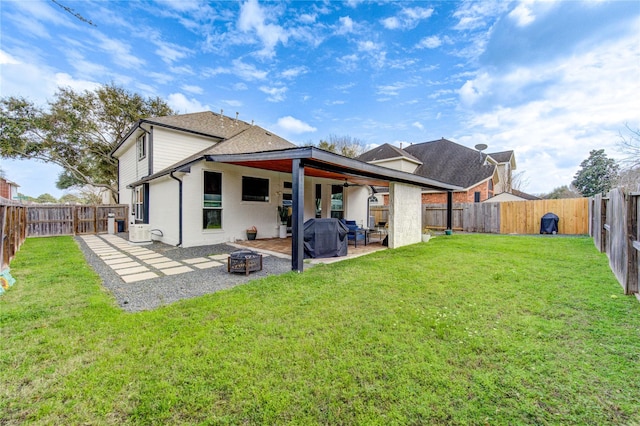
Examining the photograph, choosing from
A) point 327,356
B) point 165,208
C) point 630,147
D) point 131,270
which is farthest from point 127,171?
point 630,147

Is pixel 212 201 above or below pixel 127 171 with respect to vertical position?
below

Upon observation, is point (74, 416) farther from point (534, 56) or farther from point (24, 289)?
point (534, 56)

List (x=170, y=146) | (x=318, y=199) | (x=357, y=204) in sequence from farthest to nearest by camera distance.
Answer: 1. (x=357, y=204)
2. (x=318, y=199)
3. (x=170, y=146)

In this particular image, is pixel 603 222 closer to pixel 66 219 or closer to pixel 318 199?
pixel 318 199

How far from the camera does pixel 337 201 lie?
42.3 feet

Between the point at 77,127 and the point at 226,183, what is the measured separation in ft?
50.9

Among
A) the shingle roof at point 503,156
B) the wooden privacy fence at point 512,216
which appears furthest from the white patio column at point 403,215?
the shingle roof at point 503,156

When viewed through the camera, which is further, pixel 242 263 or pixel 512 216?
pixel 512 216

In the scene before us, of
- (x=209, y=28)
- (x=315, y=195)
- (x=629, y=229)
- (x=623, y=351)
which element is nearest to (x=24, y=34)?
(x=209, y=28)

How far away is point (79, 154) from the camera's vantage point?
1794 cm

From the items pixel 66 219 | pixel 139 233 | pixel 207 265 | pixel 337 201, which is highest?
pixel 337 201

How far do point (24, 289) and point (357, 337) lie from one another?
5.45 meters

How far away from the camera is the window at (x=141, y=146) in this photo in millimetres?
11414

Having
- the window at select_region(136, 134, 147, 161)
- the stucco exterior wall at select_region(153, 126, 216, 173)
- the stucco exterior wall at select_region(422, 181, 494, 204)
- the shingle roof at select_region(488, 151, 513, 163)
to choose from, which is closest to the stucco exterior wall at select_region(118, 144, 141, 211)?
the window at select_region(136, 134, 147, 161)
